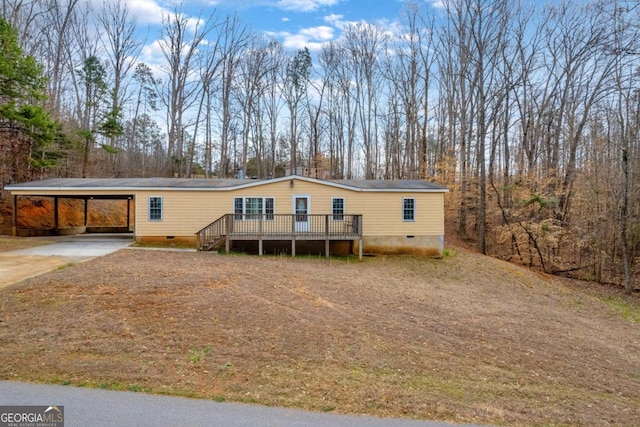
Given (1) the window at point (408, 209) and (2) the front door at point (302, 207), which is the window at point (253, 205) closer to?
(2) the front door at point (302, 207)

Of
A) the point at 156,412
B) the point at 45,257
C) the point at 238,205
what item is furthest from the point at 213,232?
→ the point at 156,412

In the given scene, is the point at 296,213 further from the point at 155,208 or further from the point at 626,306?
the point at 626,306

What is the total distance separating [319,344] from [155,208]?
1283 centimetres

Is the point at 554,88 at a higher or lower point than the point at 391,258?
higher

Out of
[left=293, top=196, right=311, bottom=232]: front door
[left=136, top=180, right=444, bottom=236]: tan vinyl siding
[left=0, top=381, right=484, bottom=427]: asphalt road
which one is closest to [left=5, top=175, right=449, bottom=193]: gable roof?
[left=136, top=180, right=444, bottom=236]: tan vinyl siding

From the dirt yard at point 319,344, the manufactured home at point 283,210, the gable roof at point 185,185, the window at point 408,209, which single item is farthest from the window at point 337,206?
the dirt yard at point 319,344

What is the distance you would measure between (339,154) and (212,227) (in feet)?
70.0

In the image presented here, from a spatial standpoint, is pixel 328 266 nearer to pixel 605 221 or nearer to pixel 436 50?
pixel 605 221

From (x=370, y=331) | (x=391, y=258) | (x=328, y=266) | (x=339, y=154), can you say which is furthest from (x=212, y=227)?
(x=339, y=154)

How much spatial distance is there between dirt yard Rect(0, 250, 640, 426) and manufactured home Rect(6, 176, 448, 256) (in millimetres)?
4818

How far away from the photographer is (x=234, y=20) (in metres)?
31.0

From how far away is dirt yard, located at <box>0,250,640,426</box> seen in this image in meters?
4.60

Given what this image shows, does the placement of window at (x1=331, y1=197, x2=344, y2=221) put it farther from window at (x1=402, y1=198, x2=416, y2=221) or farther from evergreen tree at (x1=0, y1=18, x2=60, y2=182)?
evergreen tree at (x1=0, y1=18, x2=60, y2=182)

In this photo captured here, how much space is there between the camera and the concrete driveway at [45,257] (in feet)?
31.9
